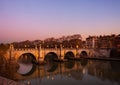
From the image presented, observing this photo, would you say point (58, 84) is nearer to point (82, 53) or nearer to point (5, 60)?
point (5, 60)

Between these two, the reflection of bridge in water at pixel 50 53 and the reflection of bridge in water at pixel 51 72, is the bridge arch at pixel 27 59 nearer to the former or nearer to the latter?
the reflection of bridge in water at pixel 50 53

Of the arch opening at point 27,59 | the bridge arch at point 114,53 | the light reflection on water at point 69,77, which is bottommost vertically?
the light reflection on water at point 69,77

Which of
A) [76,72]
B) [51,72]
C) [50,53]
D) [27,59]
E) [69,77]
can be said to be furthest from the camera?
[50,53]

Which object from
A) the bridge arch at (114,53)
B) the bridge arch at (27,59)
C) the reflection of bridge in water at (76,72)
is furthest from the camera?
the bridge arch at (114,53)

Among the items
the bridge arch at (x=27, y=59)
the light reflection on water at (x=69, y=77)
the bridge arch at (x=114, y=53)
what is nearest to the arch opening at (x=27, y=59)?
the bridge arch at (x=27, y=59)

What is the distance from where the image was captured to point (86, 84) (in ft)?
42.4

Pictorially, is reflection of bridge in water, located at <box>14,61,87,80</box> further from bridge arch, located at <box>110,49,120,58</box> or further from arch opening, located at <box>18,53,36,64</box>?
bridge arch, located at <box>110,49,120,58</box>

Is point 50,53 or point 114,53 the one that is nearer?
point 50,53

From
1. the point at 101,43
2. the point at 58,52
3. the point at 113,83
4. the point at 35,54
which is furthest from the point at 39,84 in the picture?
the point at 101,43

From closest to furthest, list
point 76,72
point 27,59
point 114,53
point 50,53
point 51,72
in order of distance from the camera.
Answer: point 51,72 < point 76,72 < point 27,59 < point 50,53 < point 114,53

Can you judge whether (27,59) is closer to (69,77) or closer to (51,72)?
(51,72)

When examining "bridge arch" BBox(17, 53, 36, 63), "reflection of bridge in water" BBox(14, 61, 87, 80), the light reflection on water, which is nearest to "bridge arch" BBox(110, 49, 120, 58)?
the light reflection on water

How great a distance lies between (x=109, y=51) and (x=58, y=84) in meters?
21.6

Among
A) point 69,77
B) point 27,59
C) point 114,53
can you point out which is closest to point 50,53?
point 27,59
